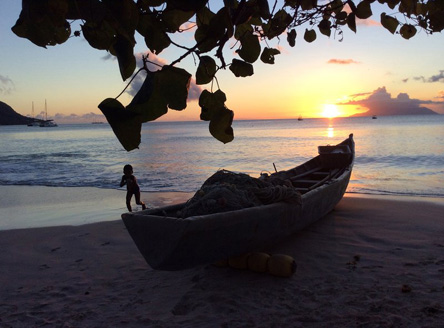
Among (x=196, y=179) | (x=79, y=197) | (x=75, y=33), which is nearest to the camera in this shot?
(x=75, y=33)

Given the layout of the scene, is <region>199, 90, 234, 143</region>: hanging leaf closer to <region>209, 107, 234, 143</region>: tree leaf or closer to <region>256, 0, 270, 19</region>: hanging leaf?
<region>209, 107, 234, 143</region>: tree leaf

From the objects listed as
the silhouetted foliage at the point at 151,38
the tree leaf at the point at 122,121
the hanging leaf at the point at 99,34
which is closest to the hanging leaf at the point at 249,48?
the silhouetted foliage at the point at 151,38

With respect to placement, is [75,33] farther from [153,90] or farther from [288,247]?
[288,247]

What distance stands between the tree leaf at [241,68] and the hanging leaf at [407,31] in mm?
1189

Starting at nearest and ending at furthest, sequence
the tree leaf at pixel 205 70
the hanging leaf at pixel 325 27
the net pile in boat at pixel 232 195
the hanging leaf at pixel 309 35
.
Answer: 1. the tree leaf at pixel 205 70
2. the hanging leaf at pixel 309 35
3. the hanging leaf at pixel 325 27
4. the net pile in boat at pixel 232 195

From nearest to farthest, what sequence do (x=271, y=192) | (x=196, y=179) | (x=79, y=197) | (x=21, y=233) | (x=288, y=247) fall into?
(x=271, y=192)
(x=288, y=247)
(x=21, y=233)
(x=79, y=197)
(x=196, y=179)

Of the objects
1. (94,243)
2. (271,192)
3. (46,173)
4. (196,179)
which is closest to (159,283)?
(271,192)

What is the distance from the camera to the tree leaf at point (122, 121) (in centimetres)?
78

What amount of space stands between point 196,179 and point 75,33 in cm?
1583

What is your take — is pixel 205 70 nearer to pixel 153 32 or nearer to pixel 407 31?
pixel 153 32

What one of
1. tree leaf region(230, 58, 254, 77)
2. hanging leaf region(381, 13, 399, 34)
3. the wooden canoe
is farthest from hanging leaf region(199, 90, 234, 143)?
the wooden canoe

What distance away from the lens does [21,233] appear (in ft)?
25.3

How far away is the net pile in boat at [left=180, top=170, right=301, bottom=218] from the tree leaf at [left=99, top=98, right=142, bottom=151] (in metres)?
3.64

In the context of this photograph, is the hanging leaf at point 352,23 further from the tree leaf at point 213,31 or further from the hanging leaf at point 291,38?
the tree leaf at point 213,31
